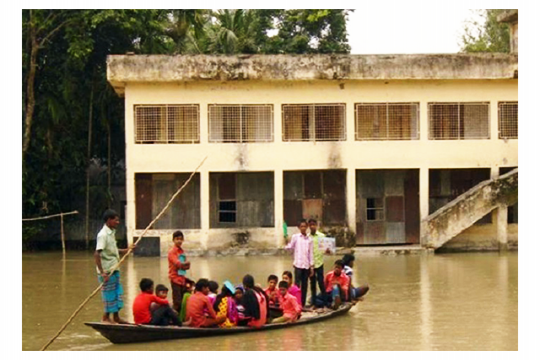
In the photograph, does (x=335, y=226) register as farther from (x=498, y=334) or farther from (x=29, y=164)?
(x=498, y=334)

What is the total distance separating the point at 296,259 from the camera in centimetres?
1747

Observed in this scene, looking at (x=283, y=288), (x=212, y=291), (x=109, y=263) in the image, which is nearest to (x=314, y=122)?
(x=283, y=288)

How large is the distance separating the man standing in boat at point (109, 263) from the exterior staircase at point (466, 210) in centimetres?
1466

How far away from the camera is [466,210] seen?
28281 mm

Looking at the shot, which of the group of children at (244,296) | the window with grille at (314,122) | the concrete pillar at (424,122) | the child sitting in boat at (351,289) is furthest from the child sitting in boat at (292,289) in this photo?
the concrete pillar at (424,122)

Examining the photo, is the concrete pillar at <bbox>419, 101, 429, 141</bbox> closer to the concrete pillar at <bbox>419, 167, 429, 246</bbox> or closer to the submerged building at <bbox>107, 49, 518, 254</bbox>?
the submerged building at <bbox>107, 49, 518, 254</bbox>

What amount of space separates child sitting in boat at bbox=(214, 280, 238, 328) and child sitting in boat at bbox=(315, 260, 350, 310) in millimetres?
2332

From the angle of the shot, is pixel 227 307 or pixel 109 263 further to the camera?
pixel 227 307

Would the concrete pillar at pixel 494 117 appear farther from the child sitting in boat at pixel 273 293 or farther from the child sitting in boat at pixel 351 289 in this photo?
the child sitting in boat at pixel 273 293

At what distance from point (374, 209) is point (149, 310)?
16.9 meters

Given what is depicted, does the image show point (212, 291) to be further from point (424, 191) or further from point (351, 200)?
point (424, 191)

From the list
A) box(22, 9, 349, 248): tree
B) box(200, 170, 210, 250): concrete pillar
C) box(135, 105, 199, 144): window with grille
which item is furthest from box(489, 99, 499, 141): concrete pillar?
box(22, 9, 349, 248): tree

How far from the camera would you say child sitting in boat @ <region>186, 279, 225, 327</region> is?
1480cm
